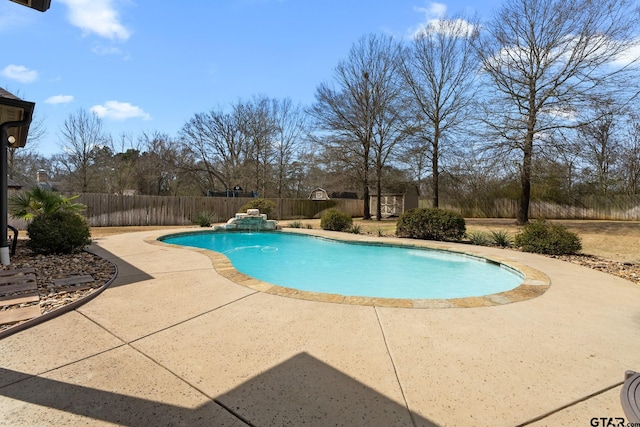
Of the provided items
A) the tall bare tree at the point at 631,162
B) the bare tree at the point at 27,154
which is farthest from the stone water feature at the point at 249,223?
the tall bare tree at the point at 631,162

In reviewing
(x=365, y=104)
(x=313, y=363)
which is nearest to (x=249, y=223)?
(x=365, y=104)

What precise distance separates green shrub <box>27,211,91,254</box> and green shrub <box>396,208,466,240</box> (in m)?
8.95

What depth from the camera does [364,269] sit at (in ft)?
23.4

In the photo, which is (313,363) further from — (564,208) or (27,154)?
(27,154)

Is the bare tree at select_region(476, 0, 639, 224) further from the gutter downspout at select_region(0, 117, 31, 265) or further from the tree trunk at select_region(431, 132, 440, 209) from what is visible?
the gutter downspout at select_region(0, 117, 31, 265)

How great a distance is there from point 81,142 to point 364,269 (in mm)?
23635

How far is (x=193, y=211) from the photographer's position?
16.7 m

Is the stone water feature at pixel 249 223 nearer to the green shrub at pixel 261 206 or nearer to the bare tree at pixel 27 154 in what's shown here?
the green shrub at pixel 261 206

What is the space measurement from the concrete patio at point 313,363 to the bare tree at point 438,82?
14928mm

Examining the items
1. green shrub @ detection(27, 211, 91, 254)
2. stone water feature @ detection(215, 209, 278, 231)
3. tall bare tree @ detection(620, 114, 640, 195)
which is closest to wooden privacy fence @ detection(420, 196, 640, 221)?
tall bare tree @ detection(620, 114, 640, 195)

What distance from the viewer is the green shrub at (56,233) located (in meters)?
5.87

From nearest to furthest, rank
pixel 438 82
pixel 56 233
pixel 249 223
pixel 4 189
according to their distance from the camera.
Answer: pixel 4 189 → pixel 56 233 → pixel 249 223 → pixel 438 82

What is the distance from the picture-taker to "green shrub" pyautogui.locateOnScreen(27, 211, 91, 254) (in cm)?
587

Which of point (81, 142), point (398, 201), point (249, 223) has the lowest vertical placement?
point (249, 223)
